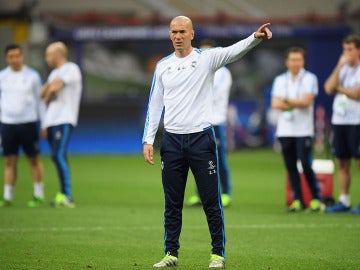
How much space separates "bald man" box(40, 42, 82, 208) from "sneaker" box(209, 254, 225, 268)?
655 centimetres

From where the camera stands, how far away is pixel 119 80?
104 feet

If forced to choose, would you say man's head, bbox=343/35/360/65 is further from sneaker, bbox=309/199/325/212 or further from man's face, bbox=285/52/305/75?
sneaker, bbox=309/199/325/212

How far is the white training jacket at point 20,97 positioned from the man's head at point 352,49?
5003 mm

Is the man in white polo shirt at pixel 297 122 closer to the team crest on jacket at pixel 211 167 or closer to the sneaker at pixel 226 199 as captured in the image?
the sneaker at pixel 226 199

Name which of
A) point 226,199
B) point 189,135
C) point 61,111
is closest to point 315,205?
point 226,199

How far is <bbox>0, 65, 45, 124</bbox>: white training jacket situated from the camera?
16.2m

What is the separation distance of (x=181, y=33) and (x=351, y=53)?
5689 millimetres

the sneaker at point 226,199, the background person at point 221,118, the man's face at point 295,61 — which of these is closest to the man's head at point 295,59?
the man's face at point 295,61

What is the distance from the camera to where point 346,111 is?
14953 millimetres

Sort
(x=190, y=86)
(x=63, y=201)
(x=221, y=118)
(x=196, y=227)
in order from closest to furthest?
(x=190, y=86), (x=196, y=227), (x=221, y=118), (x=63, y=201)

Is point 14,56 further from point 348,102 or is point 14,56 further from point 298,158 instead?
point 348,102

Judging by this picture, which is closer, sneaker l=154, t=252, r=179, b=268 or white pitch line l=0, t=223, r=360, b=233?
sneaker l=154, t=252, r=179, b=268

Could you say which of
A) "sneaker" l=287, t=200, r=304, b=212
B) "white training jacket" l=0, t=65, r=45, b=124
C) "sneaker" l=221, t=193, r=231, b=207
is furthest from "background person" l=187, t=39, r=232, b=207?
"white training jacket" l=0, t=65, r=45, b=124

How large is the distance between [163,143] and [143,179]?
1199 centimetres
